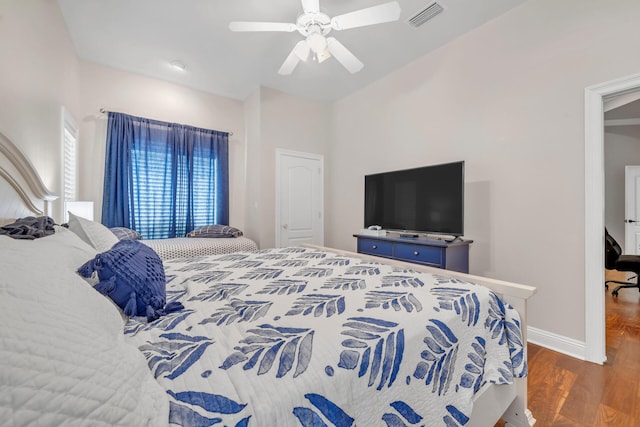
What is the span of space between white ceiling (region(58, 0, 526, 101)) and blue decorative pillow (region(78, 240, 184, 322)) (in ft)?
7.91

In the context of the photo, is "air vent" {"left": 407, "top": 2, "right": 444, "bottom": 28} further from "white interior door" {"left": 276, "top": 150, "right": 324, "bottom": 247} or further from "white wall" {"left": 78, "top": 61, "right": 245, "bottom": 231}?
"white wall" {"left": 78, "top": 61, "right": 245, "bottom": 231}

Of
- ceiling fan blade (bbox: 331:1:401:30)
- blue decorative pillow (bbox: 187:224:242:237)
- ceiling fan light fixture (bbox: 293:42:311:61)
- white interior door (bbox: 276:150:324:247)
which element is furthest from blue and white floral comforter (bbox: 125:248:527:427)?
white interior door (bbox: 276:150:324:247)

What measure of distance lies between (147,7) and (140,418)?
3.19 metres

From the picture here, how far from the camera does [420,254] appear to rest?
100 inches

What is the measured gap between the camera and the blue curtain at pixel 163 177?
330 cm

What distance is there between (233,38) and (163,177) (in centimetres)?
205

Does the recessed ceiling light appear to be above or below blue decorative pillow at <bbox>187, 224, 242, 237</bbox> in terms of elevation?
above

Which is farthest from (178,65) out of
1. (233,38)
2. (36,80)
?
(36,80)

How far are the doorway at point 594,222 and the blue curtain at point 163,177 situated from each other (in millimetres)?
4078

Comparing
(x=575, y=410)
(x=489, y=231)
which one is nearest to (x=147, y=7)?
(x=489, y=231)

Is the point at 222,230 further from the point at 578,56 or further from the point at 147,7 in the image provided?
the point at 578,56

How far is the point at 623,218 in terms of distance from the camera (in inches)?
174

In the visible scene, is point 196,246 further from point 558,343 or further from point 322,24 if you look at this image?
point 558,343

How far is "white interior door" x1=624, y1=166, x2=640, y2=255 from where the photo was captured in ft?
13.9
